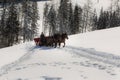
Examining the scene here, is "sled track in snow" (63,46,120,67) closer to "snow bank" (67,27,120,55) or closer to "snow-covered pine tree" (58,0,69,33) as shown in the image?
"snow bank" (67,27,120,55)

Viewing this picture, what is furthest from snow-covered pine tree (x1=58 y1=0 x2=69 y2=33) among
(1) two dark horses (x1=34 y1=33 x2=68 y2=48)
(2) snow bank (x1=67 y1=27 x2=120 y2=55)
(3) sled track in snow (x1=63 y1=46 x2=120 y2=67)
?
(3) sled track in snow (x1=63 y1=46 x2=120 y2=67)

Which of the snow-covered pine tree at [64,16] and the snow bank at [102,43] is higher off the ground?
the snow-covered pine tree at [64,16]

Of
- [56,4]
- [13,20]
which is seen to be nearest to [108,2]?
[56,4]

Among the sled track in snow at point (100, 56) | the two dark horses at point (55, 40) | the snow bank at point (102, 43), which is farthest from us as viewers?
the two dark horses at point (55, 40)

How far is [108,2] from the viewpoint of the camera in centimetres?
17825

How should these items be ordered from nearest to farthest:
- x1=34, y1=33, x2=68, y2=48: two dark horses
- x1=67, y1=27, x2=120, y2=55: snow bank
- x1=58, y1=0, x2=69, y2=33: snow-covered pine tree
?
x1=67, y1=27, x2=120, y2=55: snow bank < x1=34, y1=33, x2=68, y2=48: two dark horses < x1=58, y1=0, x2=69, y2=33: snow-covered pine tree

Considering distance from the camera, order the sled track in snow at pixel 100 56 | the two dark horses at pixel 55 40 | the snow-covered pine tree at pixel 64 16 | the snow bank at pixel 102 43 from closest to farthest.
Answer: the sled track in snow at pixel 100 56
the snow bank at pixel 102 43
the two dark horses at pixel 55 40
the snow-covered pine tree at pixel 64 16

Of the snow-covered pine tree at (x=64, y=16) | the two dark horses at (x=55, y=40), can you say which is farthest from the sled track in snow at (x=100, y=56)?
the snow-covered pine tree at (x=64, y=16)

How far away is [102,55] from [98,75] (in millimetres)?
6882

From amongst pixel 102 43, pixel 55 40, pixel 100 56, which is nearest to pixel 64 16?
pixel 55 40

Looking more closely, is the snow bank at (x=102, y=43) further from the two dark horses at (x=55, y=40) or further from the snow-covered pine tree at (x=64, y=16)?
the snow-covered pine tree at (x=64, y=16)

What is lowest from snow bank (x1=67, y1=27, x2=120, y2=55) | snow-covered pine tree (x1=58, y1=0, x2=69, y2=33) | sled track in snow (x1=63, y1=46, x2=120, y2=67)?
sled track in snow (x1=63, y1=46, x2=120, y2=67)

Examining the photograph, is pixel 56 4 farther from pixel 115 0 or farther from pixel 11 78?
pixel 11 78

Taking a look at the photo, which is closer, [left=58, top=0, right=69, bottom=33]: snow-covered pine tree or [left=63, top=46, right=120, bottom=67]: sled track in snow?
[left=63, top=46, right=120, bottom=67]: sled track in snow
